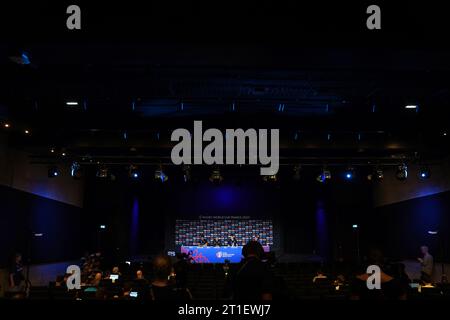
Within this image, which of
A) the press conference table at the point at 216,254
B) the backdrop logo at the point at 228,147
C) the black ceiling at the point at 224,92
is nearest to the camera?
the black ceiling at the point at 224,92

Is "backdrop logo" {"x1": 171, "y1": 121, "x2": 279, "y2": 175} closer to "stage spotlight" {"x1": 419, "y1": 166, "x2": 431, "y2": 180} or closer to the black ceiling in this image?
the black ceiling

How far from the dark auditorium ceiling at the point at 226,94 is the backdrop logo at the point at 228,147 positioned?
45 centimetres

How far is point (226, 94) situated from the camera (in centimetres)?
962

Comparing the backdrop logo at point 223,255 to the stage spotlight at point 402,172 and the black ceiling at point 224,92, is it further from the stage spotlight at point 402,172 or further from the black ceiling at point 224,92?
the stage spotlight at point 402,172

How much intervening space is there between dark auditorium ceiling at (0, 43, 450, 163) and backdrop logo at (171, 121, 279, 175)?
45cm

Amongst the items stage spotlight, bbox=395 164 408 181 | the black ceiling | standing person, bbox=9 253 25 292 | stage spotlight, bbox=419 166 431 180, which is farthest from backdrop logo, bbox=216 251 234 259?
standing person, bbox=9 253 25 292

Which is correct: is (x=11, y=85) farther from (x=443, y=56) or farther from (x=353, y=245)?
(x=353, y=245)

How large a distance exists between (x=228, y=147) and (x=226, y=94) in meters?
4.69

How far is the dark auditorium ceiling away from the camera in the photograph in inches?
246

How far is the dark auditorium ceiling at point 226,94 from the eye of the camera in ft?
20.5

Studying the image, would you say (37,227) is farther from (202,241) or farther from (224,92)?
(202,241)

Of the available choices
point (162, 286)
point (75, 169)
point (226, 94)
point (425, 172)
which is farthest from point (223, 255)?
point (162, 286)

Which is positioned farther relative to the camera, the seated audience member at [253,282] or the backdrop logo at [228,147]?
the backdrop logo at [228,147]

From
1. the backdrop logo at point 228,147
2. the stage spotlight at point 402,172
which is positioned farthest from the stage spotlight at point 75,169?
the stage spotlight at point 402,172
